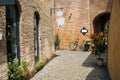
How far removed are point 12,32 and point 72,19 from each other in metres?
12.0

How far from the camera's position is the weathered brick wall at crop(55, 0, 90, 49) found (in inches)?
756

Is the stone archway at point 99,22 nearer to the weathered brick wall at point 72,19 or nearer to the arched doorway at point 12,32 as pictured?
the weathered brick wall at point 72,19

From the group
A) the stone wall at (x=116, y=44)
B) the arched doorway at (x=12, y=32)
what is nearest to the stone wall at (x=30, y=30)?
the arched doorway at (x=12, y=32)

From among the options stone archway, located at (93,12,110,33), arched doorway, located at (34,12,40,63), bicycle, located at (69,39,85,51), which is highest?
stone archway, located at (93,12,110,33)

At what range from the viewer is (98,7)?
19.3m

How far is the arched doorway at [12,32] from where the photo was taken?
7.34 meters

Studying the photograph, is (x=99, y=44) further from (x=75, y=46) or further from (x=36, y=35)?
(x=75, y=46)

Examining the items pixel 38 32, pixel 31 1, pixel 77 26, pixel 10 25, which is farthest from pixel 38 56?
pixel 77 26

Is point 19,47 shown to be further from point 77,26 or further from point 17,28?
point 77,26

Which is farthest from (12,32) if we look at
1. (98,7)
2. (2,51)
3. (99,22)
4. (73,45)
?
(99,22)

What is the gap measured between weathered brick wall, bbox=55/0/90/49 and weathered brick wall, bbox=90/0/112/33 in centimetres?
36

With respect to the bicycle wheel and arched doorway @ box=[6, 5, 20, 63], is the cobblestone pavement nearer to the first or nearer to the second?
arched doorway @ box=[6, 5, 20, 63]

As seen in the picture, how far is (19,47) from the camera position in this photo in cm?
803

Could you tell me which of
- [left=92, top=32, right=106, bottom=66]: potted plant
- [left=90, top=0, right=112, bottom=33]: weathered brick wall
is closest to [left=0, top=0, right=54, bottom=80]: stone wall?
[left=92, top=32, right=106, bottom=66]: potted plant
